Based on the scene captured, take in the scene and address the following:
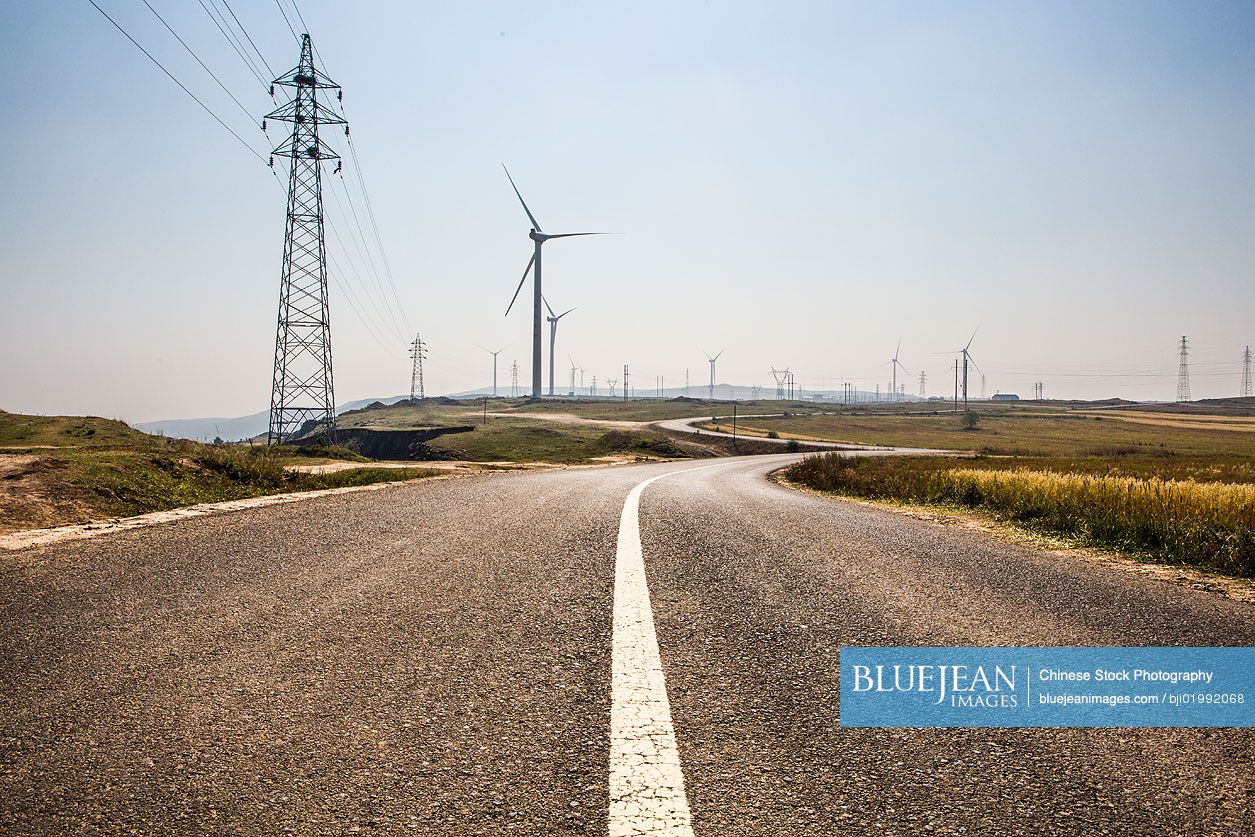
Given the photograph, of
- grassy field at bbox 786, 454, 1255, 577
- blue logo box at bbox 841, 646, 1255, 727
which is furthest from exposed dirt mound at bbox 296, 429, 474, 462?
blue logo box at bbox 841, 646, 1255, 727

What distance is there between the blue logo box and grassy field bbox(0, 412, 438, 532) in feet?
31.6

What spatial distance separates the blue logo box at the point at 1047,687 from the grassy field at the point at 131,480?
9629mm

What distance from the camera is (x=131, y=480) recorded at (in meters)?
11.4

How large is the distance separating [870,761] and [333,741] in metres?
2.04

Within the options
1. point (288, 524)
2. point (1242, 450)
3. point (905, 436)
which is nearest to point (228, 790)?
point (288, 524)

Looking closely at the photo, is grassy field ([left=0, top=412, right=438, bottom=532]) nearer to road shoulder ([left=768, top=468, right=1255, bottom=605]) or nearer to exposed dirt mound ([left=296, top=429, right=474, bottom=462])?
road shoulder ([left=768, top=468, right=1255, bottom=605])

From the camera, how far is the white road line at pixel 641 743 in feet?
7.18

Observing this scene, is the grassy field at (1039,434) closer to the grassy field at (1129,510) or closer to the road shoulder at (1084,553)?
the grassy field at (1129,510)

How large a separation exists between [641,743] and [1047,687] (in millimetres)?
2092

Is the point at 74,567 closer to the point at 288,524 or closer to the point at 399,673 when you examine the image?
the point at 288,524

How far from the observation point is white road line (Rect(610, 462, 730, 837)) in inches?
86.2

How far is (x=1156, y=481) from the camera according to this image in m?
11.9

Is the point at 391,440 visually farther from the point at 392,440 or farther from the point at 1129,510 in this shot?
the point at 1129,510

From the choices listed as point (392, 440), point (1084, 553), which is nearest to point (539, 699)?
point (1084, 553)
